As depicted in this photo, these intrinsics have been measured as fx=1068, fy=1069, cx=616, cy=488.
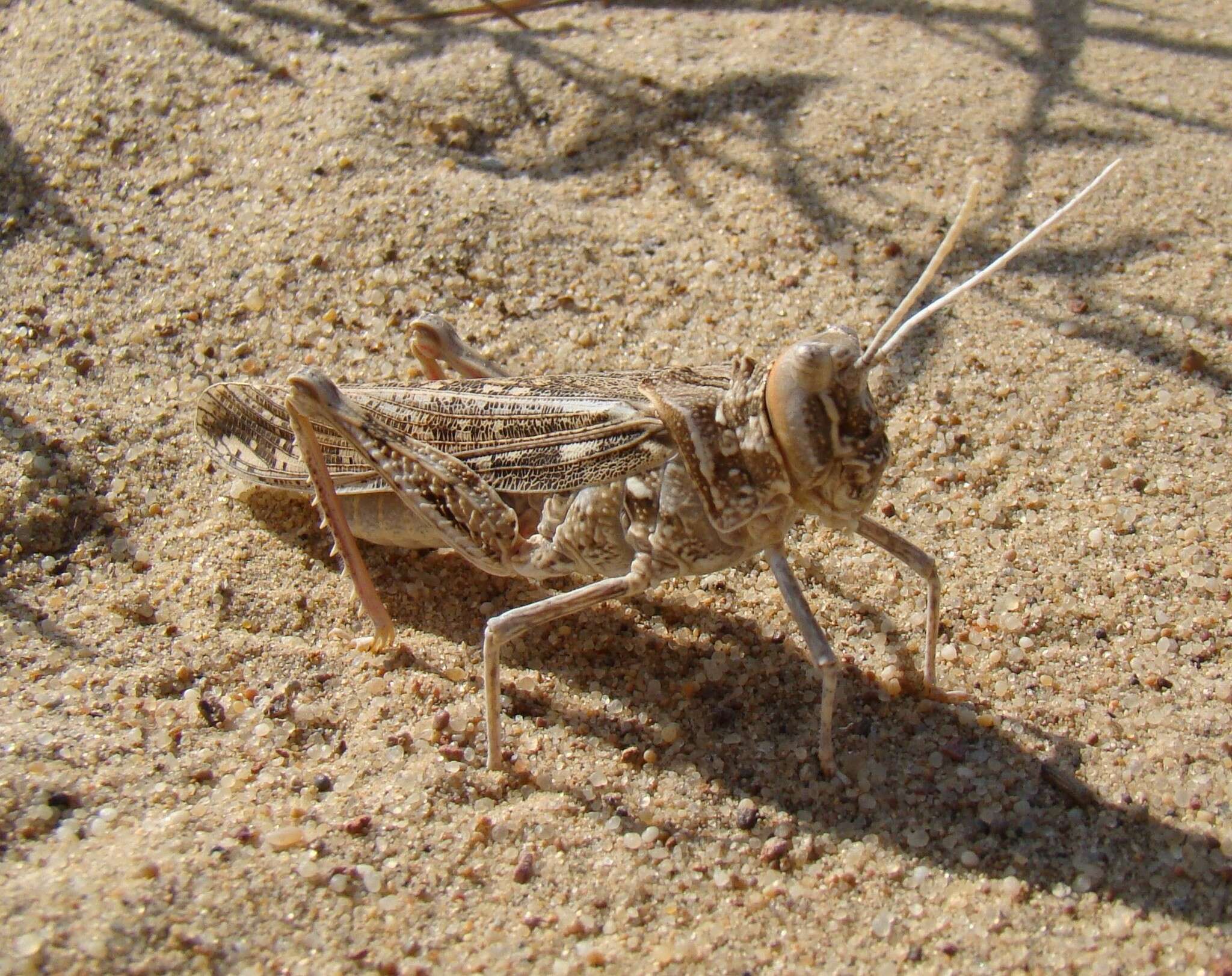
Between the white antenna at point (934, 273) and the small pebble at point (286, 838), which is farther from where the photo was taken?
the small pebble at point (286, 838)

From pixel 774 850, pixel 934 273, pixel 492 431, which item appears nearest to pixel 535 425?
pixel 492 431

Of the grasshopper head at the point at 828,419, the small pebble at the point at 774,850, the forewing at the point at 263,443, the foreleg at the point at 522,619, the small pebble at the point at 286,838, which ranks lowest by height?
the small pebble at the point at 774,850

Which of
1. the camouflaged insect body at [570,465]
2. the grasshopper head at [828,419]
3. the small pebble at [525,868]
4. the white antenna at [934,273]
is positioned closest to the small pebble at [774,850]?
the small pebble at [525,868]

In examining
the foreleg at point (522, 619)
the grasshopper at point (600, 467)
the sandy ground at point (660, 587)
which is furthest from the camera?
the foreleg at point (522, 619)

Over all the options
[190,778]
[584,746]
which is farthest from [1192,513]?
[190,778]

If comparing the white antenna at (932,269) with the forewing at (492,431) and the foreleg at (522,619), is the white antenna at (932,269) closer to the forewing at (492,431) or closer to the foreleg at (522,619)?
the forewing at (492,431)

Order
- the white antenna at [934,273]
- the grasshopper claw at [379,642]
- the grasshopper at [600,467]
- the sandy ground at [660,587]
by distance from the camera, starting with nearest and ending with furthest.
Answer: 1. the white antenna at [934,273]
2. the sandy ground at [660,587]
3. the grasshopper at [600,467]
4. the grasshopper claw at [379,642]

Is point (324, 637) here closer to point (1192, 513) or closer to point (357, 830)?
point (357, 830)
